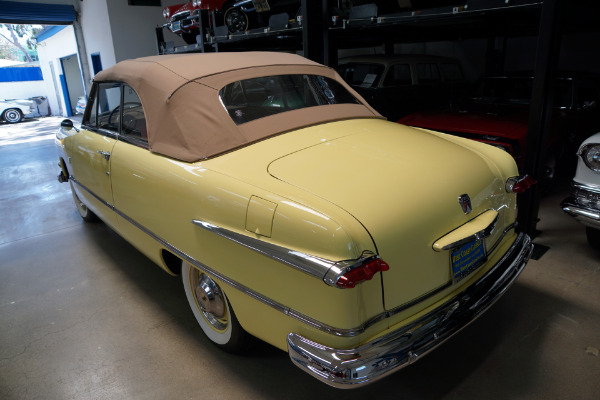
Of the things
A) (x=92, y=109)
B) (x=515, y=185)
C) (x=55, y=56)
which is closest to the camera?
(x=515, y=185)

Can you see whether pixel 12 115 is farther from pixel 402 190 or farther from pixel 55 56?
pixel 402 190

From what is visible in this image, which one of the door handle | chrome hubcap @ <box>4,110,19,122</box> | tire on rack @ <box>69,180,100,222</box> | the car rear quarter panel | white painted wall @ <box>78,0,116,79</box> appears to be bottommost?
tire on rack @ <box>69,180,100,222</box>

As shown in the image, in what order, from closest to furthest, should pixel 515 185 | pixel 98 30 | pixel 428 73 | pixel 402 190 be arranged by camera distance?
1. pixel 402 190
2. pixel 515 185
3. pixel 428 73
4. pixel 98 30

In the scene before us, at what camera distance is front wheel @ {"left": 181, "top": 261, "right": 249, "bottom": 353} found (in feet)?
7.07

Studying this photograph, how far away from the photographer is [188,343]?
7.97 ft

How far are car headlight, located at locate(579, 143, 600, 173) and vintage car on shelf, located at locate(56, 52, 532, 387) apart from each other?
45.3 inches

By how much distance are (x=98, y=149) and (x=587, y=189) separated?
3.68m

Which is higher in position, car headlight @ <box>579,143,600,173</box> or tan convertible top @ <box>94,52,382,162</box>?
tan convertible top @ <box>94,52,382,162</box>

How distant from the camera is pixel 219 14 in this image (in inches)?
263

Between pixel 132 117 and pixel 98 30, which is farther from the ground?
pixel 98 30

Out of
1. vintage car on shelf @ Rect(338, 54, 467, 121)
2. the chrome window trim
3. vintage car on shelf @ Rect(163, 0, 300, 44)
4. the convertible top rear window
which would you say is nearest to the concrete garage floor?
the chrome window trim

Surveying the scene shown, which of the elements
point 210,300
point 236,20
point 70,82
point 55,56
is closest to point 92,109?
point 210,300

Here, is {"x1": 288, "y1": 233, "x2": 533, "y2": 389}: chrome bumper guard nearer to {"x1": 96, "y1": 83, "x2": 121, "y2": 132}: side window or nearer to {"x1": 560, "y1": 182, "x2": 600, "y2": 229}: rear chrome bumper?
{"x1": 560, "y1": 182, "x2": 600, "y2": 229}: rear chrome bumper

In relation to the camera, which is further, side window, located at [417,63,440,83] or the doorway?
the doorway
